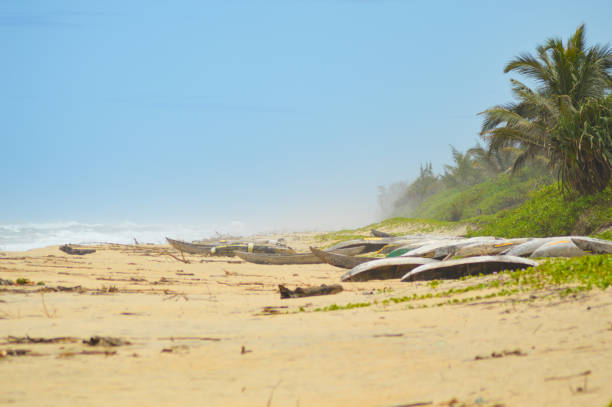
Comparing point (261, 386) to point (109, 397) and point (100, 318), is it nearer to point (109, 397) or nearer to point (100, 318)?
point (109, 397)

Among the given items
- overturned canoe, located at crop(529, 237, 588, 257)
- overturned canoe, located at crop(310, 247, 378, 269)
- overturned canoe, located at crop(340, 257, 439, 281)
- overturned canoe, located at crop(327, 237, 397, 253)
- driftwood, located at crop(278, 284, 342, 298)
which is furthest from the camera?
overturned canoe, located at crop(327, 237, 397, 253)

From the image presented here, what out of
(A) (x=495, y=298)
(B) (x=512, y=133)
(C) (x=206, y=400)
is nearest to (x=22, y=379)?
(C) (x=206, y=400)

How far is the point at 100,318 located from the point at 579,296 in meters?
5.31

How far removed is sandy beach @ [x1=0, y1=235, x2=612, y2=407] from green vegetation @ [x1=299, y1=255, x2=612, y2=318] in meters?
0.15

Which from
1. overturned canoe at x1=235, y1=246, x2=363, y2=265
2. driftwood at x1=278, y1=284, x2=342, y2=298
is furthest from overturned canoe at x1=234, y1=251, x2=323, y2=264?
driftwood at x1=278, y1=284, x2=342, y2=298

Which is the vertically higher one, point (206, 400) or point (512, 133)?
point (512, 133)

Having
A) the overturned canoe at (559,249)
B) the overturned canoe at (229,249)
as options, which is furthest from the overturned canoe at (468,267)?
the overturned canoe at (229,249)

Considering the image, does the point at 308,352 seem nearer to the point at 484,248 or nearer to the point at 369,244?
the point at 484,248

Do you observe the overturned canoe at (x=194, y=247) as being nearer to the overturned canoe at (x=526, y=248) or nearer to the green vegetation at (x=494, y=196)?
the overturned canoe at (x=526, y=248)

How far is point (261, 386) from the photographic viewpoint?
2.57 metres

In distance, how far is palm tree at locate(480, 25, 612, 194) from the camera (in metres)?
15.2

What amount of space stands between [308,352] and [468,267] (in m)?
4.64

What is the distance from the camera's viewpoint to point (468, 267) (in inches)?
271

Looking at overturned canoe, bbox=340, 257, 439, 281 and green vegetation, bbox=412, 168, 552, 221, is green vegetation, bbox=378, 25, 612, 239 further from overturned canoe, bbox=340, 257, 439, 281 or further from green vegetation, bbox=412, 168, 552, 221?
green vegetation, bbox=412, 168, 552, 221
